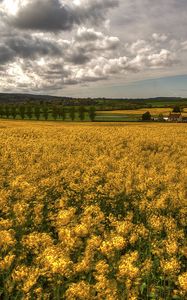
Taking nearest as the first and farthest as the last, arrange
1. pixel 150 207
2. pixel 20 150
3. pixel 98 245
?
1. pixel 98 245
2. pixel 150 207
3. pixel 20 150

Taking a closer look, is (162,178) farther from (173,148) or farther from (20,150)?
(173,148)

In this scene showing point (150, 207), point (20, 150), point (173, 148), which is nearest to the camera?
point (150, 207)

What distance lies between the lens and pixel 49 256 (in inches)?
234

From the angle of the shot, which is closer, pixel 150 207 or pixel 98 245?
pixel 98 245

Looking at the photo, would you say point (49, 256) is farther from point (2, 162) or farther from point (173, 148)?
point (173, 148)

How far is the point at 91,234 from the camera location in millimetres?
7809

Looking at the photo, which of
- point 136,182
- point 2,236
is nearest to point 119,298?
point 2,236

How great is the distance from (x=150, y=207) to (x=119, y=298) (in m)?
4.31

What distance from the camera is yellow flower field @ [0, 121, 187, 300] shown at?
5.99 metres

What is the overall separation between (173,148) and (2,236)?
21.6m

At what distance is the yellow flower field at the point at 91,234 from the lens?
5988 millimetres

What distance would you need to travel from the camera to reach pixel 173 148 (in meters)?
27.2

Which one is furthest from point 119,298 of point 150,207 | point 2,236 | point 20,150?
point 20,150

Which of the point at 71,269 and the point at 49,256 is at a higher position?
the point at 49,256
